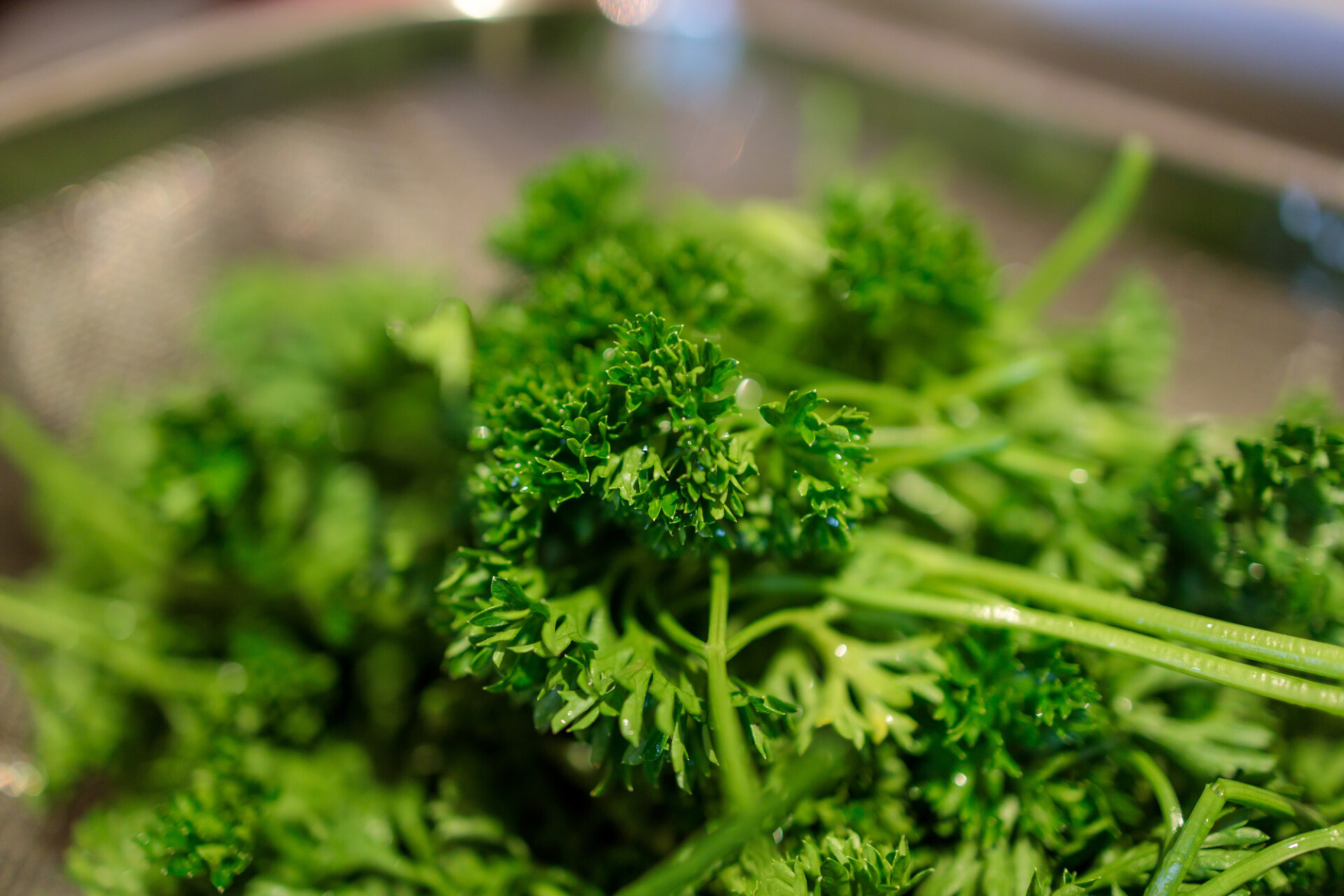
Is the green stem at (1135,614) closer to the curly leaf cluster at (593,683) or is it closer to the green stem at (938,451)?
the green stem at (938,451)

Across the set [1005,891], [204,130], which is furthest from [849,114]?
[1005,891]

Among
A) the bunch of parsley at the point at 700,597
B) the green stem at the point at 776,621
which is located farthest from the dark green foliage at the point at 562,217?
the green stem at the point at 776,621

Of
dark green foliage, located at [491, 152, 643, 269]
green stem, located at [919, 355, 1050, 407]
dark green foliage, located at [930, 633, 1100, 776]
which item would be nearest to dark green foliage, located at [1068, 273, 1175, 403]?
green stem, located at [919, 355, 1050, 407]

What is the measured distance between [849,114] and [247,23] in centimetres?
117

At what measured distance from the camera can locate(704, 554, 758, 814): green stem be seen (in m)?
0.66

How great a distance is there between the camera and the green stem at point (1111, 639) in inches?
25.7

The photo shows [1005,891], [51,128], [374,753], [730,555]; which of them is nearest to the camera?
[1005,891]

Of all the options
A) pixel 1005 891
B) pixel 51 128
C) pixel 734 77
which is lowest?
pixel 1005 891

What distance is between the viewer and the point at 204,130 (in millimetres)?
1557

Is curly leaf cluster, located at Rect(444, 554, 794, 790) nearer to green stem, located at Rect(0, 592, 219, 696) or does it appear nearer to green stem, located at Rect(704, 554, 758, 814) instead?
green stem, located at Rect(704, 554, 758, 814)

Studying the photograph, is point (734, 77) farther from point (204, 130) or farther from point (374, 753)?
point (374, 753)

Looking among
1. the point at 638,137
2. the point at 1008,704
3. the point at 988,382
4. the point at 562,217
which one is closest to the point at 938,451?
the point at 988,382

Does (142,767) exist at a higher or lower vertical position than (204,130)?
lower

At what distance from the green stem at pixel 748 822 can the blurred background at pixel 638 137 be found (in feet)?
3.26
